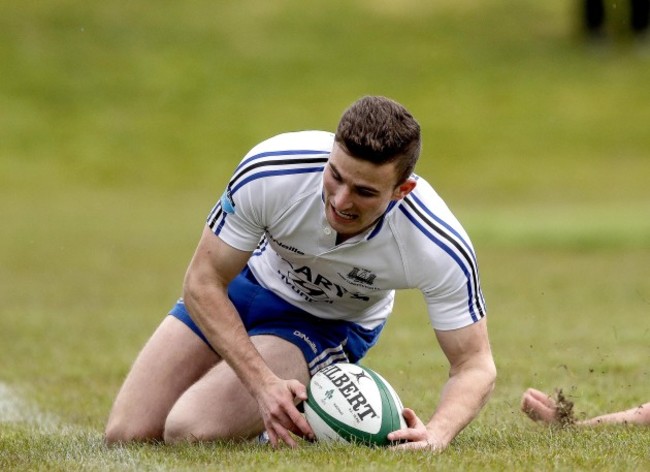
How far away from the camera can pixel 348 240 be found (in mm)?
6004

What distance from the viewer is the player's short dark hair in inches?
214

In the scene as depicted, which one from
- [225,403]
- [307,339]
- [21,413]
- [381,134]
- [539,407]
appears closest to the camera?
[381,134]

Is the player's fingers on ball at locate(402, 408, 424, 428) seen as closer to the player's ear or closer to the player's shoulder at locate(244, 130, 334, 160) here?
the player's ear

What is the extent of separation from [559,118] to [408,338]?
108 ft

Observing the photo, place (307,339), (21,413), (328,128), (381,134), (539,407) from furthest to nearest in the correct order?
(328,128)
(21,413)
(539,407)
(307,339)
(381,134)

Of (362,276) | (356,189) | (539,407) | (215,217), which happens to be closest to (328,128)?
(539,407)

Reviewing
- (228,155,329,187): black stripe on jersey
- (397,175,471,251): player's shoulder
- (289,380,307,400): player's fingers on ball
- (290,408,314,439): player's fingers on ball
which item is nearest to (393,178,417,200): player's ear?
(397,175,471,251): player's shoulder

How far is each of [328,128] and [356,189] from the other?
3502cm

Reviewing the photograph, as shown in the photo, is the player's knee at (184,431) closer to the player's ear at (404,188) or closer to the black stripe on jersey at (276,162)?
the black stripe on jersey at (276,162)

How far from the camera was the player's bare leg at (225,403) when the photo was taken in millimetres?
6270

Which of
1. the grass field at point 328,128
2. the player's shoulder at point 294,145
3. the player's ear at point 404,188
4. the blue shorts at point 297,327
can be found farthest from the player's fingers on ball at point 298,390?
the player's shoulder at point 294,145

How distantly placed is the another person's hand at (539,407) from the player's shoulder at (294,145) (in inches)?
78.6

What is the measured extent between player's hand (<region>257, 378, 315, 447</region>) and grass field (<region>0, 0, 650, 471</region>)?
0.12 m

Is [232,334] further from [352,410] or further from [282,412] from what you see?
[352,410]
